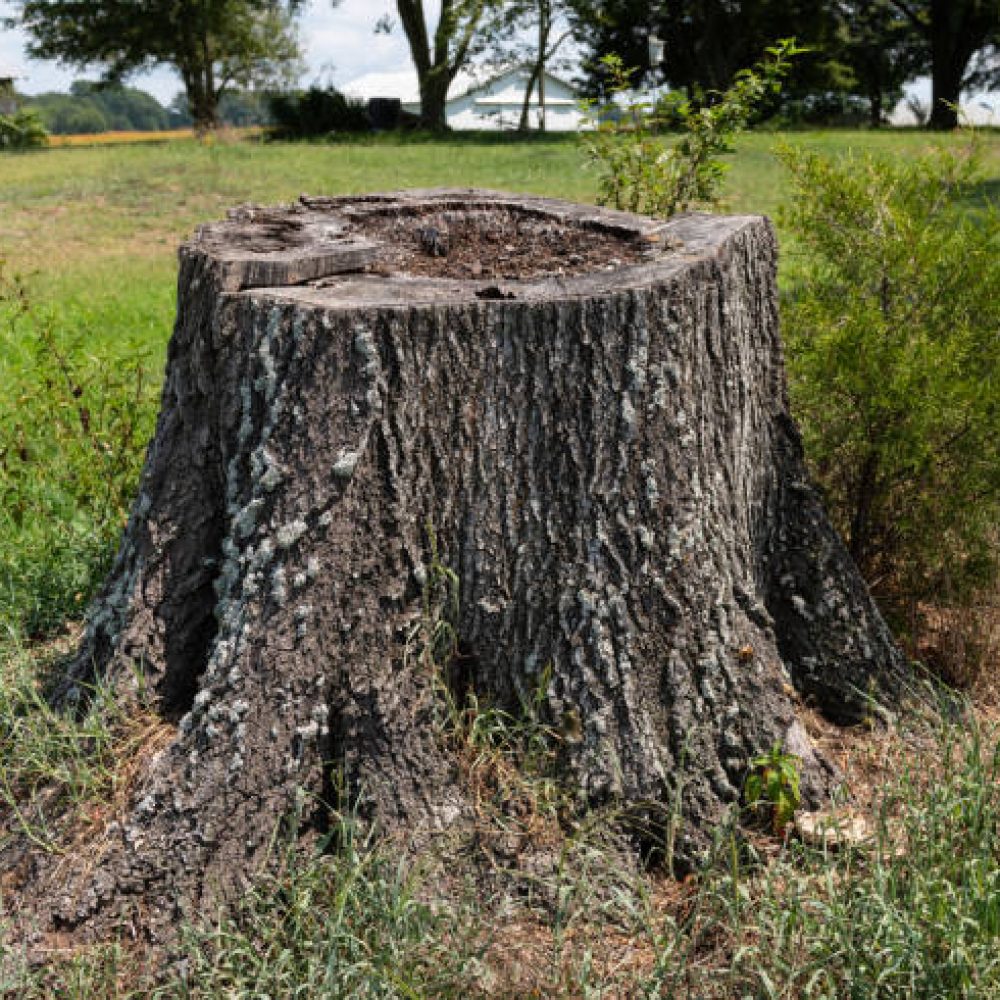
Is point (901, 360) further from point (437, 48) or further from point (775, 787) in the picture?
point (437, 48)

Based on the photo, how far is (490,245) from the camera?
3.14 metres

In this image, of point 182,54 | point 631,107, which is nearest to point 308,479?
point 631,107

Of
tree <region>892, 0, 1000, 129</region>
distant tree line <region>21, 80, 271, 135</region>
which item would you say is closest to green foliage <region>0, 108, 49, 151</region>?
distant tree line <region>21, 80, 271, 135</region>

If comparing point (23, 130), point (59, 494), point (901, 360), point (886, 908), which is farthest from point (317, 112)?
point (886, 908)

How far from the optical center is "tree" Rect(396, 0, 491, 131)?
97.4ft

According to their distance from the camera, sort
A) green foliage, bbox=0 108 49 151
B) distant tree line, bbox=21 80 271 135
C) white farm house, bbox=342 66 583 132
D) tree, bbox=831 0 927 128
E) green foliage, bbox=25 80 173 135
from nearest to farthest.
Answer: tree, bbox=831 0 927 128, green foliage, bbox=0 108 49 151, distant tree line, bbox=21 80 271 135, white farm house, bbox=342 66 583 132, green foliage, bbox=25 80 173 135

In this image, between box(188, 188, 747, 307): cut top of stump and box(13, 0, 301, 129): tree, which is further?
box(13, 0, 301, 129): tree

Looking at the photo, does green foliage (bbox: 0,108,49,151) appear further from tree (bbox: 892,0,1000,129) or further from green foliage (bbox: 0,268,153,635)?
green foliage (bbox: 0,268,153,635)

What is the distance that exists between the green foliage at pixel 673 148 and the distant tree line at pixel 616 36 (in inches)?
1023

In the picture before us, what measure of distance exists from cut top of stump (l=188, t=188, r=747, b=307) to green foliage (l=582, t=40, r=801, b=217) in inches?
41.9

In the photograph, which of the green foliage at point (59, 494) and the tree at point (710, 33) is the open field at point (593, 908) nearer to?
the green foliage at point (59, 494)

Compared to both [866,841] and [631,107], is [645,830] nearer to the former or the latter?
[866,841]

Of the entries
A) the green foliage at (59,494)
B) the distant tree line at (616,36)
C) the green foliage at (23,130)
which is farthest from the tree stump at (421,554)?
the green foliage at (23,130)

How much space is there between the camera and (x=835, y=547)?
300 cm
